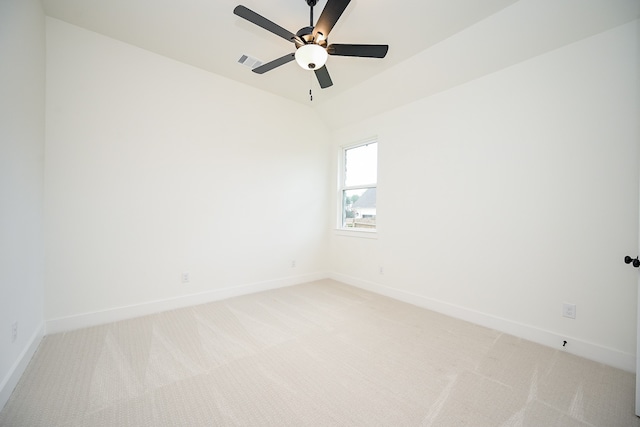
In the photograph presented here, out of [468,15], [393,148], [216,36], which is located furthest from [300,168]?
[468,15]

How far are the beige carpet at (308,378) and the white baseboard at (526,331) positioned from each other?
0.09 m

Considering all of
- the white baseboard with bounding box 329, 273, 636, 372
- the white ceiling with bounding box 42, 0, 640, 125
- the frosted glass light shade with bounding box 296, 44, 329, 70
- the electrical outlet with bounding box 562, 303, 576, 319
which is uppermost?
the white ceiling with bounding box 42, 0, 640, 125

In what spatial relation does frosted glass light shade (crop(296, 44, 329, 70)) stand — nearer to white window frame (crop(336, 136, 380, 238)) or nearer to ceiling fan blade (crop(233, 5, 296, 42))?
ceiling fan blade (crop(233, 5, 296, 42))

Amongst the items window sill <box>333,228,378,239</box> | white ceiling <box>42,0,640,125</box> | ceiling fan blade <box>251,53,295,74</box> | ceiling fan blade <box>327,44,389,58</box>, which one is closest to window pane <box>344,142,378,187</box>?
window sill <box>333,228,378,239</box>

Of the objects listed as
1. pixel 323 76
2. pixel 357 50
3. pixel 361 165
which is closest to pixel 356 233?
pixel 361 165

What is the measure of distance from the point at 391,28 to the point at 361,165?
203cm

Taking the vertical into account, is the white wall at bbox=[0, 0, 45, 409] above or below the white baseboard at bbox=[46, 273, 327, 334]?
above

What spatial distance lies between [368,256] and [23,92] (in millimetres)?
3797

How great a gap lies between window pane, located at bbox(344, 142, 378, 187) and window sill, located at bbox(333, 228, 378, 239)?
0.78m

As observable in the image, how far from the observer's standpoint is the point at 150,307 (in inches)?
109

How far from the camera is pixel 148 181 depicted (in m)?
2.76

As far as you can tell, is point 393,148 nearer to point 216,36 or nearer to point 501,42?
point 501,42

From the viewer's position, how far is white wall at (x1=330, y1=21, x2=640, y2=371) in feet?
6.33

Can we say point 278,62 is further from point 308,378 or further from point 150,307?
point 150,307
